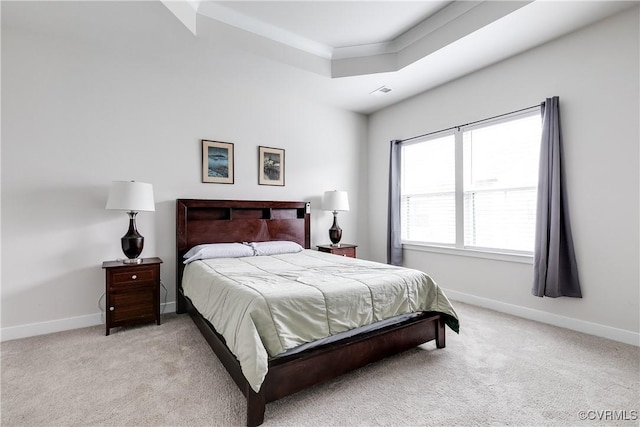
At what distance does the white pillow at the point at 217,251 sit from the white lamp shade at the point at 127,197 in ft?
2.18

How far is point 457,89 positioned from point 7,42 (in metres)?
4.67

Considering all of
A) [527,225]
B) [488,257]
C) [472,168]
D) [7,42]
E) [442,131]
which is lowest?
[488,257]

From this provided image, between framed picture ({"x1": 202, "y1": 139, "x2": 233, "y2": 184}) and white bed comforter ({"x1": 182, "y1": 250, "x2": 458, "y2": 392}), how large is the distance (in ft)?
4.19

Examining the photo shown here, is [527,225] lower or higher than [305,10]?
lower

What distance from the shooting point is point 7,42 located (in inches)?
106

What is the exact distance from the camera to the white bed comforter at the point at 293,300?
5.33ft

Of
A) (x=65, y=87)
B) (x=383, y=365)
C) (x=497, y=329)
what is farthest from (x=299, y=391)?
(x=65, y=87)

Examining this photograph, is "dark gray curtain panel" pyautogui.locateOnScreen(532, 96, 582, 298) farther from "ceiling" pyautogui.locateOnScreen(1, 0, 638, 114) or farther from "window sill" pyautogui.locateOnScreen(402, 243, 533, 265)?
"ceiling" pyautogui.locateOnScreen(1, 0, 638, 114)

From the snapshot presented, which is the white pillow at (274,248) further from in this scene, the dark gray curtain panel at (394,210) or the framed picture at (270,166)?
the dark gray curtain panel at (394,210)

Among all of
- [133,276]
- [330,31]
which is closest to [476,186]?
[330,31]

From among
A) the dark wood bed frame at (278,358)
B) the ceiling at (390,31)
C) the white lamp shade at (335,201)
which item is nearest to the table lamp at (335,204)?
the white lamp shade at (335,201)

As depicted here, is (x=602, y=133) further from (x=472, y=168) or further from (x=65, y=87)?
(x=65, y=87)

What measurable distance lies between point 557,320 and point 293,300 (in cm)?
278

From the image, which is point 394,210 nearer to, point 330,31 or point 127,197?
point 330,31
